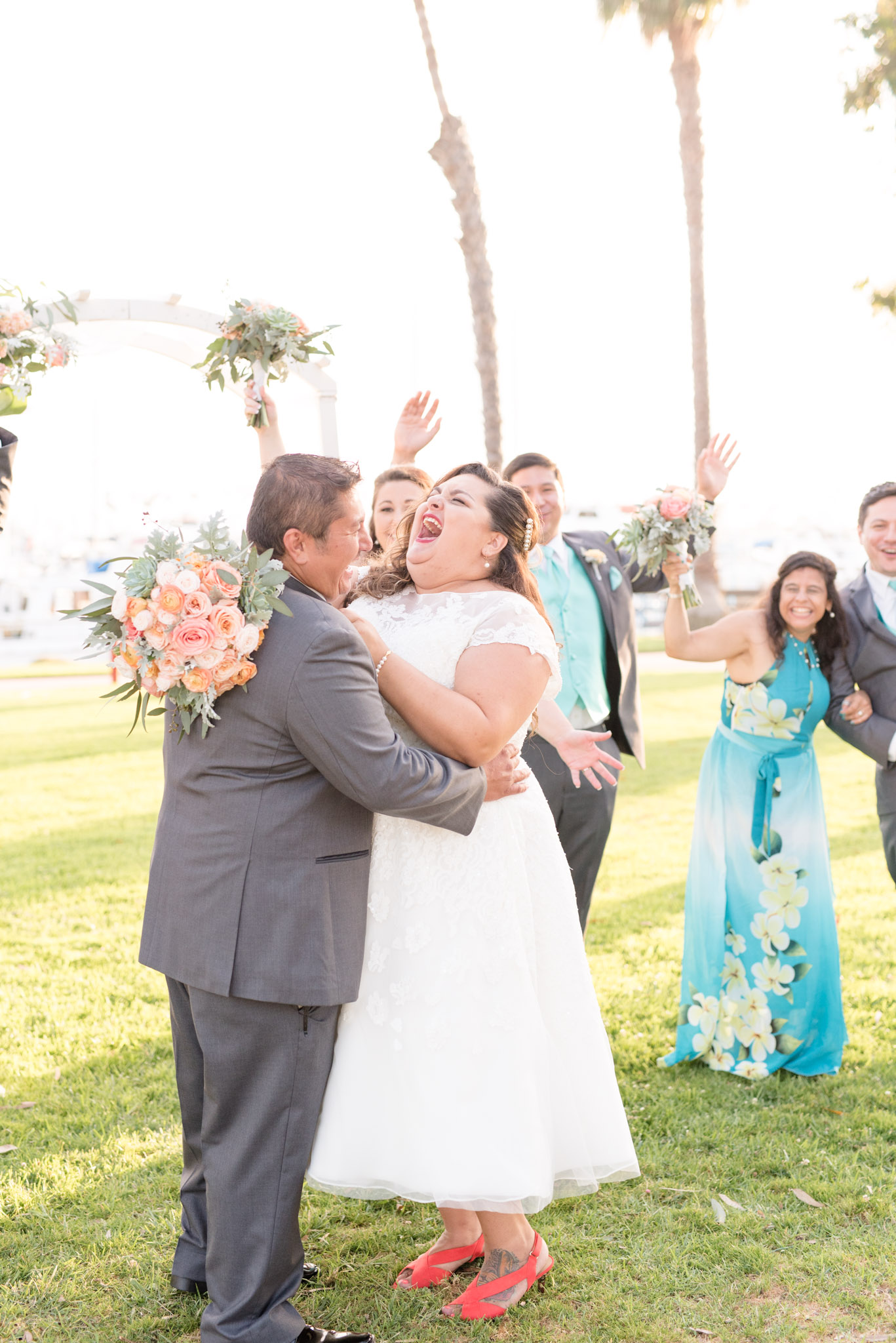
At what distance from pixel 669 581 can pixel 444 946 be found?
9.14 feet

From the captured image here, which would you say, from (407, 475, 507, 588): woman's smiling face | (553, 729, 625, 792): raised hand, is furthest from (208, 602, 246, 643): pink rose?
(553, 729, 625, 792): raised hand

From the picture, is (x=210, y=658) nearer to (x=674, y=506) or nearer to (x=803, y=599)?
(x=674, y=506)

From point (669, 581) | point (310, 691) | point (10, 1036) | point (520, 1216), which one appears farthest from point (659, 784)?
point (310, 691)

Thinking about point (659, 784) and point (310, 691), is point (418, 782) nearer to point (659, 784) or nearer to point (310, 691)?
point (310, 691)

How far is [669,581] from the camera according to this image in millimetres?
5383

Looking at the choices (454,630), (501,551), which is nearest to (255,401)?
(501,551)

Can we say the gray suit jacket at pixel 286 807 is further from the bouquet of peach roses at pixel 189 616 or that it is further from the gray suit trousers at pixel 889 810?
the gray suit trousers at pixel 889 810

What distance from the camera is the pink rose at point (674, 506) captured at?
5.27 meters

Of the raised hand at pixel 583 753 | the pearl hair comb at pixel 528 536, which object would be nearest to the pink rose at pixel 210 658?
the pearl hair comb at pixel 528 536

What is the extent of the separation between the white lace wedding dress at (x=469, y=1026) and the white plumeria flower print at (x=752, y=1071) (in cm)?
200

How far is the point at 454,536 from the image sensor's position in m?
3.34

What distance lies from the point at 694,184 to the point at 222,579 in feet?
65.7

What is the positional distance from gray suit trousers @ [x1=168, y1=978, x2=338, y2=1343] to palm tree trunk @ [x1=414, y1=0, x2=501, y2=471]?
11.8 m

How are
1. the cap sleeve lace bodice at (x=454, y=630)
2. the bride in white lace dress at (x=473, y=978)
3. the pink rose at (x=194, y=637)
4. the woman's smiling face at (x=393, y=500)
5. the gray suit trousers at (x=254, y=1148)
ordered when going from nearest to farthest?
the pink rose at (x=194, y=637) < the gray suit trousers at (x=254, y=1148) < the bride in white lace dress at (x=473, y=978) < the cap sleeve lace bodice at (x=454, y=630) < the woman's smiling face at (x=393, y=500)
